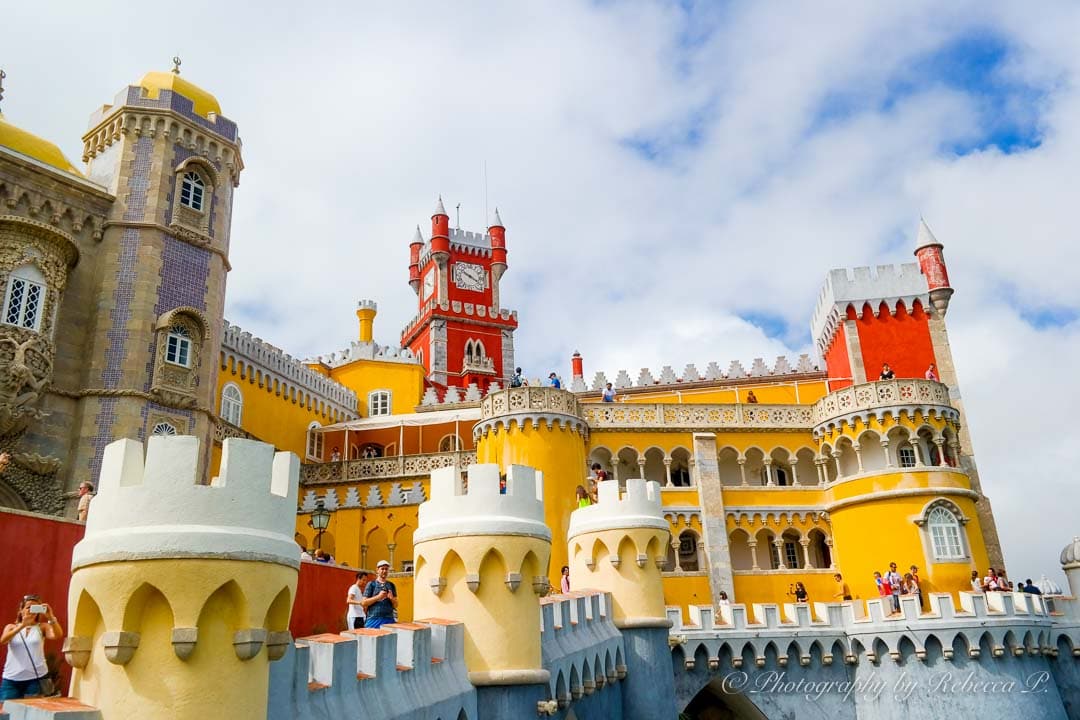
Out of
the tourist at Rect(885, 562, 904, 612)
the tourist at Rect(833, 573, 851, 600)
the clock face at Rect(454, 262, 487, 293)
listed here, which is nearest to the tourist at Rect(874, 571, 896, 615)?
the tourist at Rect(885, 562, 904, 612)

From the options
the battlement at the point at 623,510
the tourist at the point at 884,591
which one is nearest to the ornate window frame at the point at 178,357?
the battlement at the point at 623,510

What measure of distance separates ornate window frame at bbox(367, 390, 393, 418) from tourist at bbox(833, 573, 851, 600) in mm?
23212

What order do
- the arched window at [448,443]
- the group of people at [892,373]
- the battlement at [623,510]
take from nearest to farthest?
the battlement at [623,510] → the group of people at [892,373] → the arched window at [448,443]

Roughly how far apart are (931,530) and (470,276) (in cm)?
3892

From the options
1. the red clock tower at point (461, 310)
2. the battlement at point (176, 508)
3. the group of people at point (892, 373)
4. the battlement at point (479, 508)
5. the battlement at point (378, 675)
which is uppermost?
the red clock tower at point (461, 310)

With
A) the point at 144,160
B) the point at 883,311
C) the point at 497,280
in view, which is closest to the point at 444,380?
the point at 497,280

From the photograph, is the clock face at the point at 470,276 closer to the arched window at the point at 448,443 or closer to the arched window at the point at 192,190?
the arched window at the point at 448,443

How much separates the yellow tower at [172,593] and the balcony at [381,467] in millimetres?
25953

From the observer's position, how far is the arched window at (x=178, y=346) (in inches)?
918

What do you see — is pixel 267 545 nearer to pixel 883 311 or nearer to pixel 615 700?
pixel 615 700

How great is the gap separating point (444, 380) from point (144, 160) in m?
32.9

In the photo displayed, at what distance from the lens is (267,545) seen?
656cm

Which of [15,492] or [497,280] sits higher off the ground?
[497,280]

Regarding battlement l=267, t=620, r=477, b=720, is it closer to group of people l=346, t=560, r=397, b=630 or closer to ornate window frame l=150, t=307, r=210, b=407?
group of people l=346, t=560, r=397, b=630
